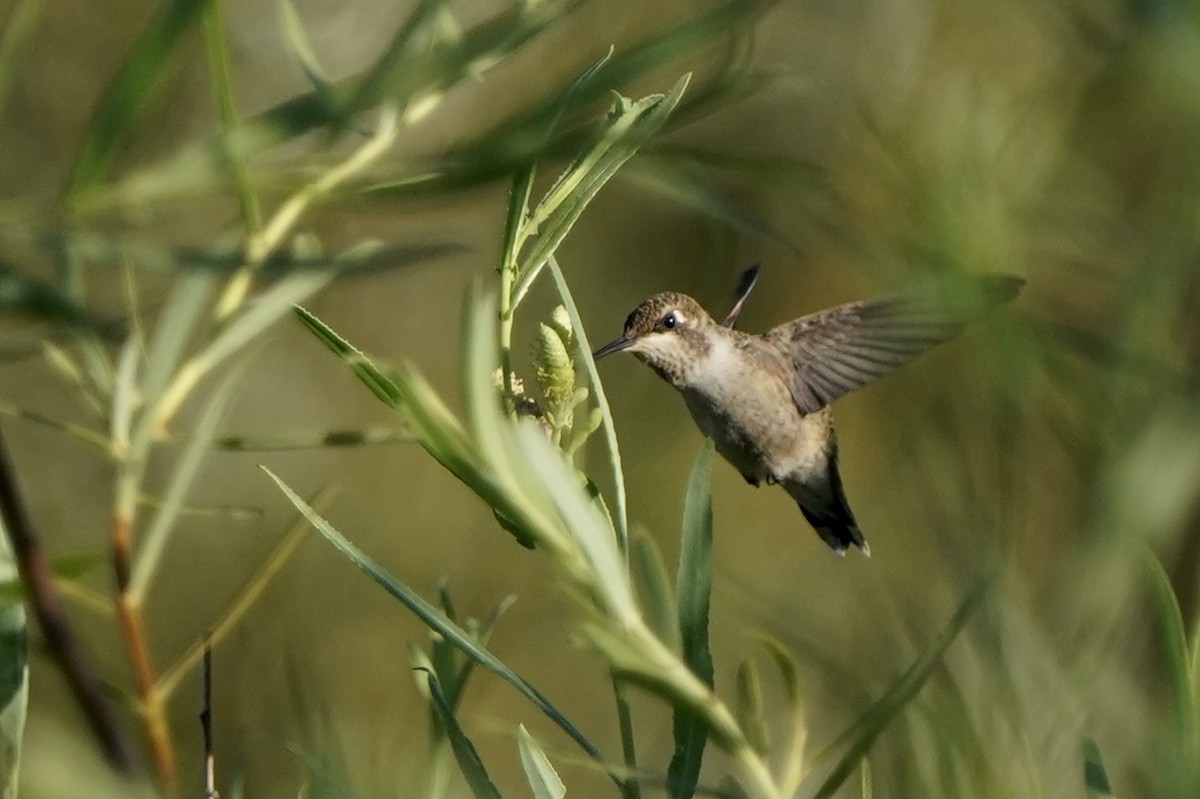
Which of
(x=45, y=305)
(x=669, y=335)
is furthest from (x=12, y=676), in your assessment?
(x=669, y=335)

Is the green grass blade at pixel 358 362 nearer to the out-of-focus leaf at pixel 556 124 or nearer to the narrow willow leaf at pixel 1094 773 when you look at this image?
the out-of-focus leaf at pixel 556 124

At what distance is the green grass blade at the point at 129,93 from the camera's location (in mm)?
477

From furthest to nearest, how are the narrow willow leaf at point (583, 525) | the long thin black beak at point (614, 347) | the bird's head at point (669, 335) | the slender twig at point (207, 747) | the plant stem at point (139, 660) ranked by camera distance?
the bird's head at point (669, 335) < the long thin black beak at point (614, 347) < the plant stem at point (139, 660) < the slender twig at point (207, 747) < the narrow willow leaf at point (583, 525)

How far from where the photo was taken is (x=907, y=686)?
403mm

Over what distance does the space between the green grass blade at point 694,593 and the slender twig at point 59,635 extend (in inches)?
5.8

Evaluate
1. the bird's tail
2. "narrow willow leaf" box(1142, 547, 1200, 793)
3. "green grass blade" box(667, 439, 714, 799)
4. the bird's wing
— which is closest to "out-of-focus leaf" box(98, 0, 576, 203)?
"green grass blade" box(667, 439, 714, 799)

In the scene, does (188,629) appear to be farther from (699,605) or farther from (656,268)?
(699,605)

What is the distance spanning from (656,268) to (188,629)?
1.17 meters

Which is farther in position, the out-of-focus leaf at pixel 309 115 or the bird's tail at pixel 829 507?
the bird's tail at pixel 829 507

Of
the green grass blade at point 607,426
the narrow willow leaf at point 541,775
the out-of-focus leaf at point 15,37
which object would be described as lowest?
the narrow willow leaf at point 541,775

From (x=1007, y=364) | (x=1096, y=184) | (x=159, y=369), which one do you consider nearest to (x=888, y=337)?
(x=1096, y=184)

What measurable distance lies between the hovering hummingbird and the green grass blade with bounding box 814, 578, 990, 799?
4.22 feet

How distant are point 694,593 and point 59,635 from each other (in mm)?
178

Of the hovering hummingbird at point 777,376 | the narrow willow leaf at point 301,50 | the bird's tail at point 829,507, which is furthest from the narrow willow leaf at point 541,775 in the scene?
the bird's tail at point 829,507
